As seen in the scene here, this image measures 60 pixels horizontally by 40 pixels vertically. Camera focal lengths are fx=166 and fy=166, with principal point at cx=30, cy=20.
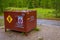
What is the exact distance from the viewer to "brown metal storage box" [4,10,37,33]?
7.96m

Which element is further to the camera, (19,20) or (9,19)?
(9,19)

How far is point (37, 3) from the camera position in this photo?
82.4 ft

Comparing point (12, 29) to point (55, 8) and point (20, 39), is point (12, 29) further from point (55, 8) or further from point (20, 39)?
point (55, 8)

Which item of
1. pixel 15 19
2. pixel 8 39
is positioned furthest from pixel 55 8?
pixel 8 39

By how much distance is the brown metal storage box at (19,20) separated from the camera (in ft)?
26.1

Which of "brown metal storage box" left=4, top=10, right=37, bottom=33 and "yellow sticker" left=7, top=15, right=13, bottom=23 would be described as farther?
"yellow sticker" left=7, top=15, right=13, bottom=23

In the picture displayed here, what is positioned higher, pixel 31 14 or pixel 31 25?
pixel 31 14

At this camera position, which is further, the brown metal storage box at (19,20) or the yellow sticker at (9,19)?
the yellow sticker at (9,19)

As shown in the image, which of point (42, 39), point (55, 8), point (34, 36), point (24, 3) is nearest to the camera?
point (42, 39)

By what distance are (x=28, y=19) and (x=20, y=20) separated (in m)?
0.40

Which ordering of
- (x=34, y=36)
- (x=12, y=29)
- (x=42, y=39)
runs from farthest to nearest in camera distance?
(x=12, y=29)
(x=34, y=36)
(x=42, y=39)

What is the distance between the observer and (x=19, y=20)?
8141 millimetres

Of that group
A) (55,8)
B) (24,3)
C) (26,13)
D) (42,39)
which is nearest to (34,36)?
(42,39)

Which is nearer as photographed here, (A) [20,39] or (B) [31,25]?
(A) [20,39]
